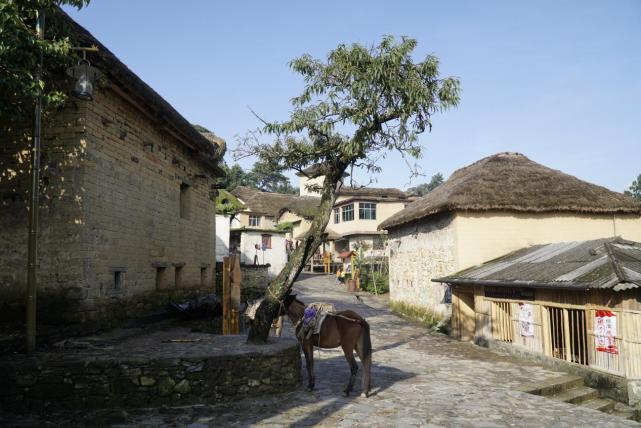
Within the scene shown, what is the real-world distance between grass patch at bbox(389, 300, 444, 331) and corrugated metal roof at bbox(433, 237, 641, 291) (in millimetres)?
2744

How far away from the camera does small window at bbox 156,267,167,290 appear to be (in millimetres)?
12227

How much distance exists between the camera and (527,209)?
Result: 15070 mm

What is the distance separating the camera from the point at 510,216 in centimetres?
1523

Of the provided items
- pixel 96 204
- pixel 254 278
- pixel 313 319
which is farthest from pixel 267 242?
pixel 313 319

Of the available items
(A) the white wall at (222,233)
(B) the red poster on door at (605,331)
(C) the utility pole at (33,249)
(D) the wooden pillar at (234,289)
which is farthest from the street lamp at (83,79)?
(A) the white wall at (222,233)

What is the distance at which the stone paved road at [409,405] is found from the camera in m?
6.39

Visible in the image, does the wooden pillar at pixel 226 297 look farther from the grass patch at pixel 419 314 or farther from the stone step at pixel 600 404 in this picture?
the grass patch at pixel 419 314

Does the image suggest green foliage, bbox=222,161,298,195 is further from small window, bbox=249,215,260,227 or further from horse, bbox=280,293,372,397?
horse, bbox=280,293,372,397

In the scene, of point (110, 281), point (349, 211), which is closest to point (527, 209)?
point (110, 281)

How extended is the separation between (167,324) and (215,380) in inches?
190

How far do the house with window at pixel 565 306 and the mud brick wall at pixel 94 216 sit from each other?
8737 mm

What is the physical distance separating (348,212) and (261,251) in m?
11.7

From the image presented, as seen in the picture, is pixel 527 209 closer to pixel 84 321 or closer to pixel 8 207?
pixel 84 321

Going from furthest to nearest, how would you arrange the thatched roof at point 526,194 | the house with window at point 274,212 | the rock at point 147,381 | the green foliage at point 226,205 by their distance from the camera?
the house with window at point 274,212 → the green foliage at point 226,205 → the thatched roof at point 526,194 → the rock at point 147,381
